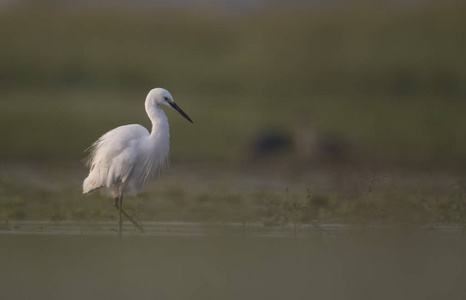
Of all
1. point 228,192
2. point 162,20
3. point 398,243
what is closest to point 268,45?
point 162,20

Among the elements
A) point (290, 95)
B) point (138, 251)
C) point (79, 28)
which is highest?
point (79, 28)

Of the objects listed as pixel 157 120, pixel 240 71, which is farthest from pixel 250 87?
pixel 157 120

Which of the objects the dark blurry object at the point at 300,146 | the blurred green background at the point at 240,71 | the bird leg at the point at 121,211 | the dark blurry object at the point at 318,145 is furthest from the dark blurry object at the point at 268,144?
the bird leg at the point at 121,211

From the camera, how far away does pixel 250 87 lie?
594 inches

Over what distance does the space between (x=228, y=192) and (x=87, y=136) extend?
183 inches

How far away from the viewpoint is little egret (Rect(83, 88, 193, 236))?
6953mm

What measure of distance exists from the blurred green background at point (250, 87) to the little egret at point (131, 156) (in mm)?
2200

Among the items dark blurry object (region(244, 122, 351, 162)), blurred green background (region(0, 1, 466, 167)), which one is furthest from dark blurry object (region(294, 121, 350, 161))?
blurred green background (region(0, 1, 466, 167))

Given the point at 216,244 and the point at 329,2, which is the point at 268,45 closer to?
the point at 329,2

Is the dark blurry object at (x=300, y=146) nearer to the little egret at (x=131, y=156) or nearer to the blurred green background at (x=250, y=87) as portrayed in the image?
the blurred green background at (x=250, y=87)

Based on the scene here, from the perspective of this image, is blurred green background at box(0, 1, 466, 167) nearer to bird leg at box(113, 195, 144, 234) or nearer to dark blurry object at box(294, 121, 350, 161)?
Result: dark blurry object at box(294, 121, 350, 161)

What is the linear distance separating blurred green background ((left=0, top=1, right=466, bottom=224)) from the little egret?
2.20 metres

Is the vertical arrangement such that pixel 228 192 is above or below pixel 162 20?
below

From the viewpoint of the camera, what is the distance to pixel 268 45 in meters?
15.8
